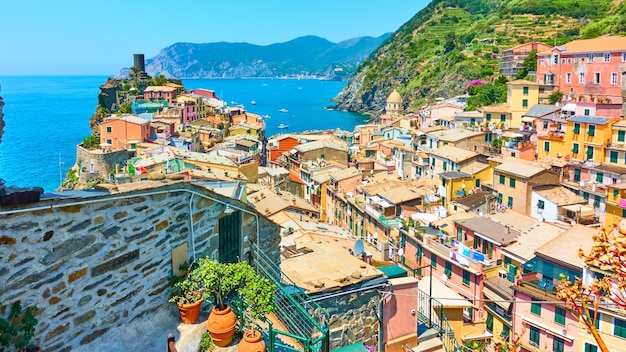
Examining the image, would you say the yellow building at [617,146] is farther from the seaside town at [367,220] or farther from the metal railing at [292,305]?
the metal railing at [292,305]

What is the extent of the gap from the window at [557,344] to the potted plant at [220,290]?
18757 mm

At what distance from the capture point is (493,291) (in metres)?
24.6

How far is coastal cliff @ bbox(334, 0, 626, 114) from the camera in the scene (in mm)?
80812

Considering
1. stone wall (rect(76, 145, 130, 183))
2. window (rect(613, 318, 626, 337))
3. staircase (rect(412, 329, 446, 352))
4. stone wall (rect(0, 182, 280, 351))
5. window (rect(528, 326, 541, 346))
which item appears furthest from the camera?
stone wall (rect(76, 145, 130, 183))

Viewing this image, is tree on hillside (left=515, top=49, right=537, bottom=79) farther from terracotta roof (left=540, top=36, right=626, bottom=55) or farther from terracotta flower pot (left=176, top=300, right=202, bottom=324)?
terracotta flower pot (left=176, top=300, right=202, bottom=324)

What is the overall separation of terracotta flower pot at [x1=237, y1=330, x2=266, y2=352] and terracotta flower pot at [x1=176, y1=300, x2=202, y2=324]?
2.82ft

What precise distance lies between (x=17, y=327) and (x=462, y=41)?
11116 centimetres

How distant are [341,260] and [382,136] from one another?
5361cm

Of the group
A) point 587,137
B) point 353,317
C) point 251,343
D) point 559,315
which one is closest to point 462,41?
point 587,137

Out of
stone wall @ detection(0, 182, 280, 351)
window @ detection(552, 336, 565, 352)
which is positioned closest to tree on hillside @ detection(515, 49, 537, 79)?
window @ detection(552, 336, 565, 352)

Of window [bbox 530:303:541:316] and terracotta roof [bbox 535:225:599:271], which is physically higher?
terracotta roof [bbox 535:225:599:271]

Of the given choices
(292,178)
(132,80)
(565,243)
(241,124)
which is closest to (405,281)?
(565,243)

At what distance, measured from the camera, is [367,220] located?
117 feet

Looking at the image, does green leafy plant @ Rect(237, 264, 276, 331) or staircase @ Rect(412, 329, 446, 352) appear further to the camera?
staircase @ Rect(412, 329, 446, 352)
